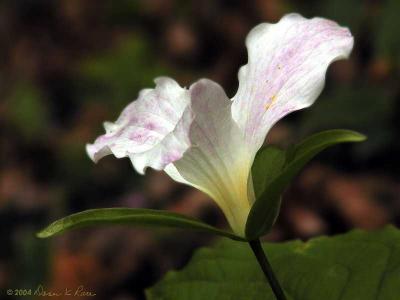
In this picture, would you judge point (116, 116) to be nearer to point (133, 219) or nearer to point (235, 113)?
point (235, 113)

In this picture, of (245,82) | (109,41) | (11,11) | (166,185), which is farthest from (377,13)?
(11,11)

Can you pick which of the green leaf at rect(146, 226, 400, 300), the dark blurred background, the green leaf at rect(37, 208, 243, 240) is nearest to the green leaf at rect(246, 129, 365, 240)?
the green leaf at rect(37, 208, 243, 240)

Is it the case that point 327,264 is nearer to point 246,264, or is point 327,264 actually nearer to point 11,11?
point 246,264

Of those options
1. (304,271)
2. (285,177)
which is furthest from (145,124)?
(304,271)

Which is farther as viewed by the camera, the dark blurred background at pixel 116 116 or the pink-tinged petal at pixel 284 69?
the dark blurred background at pixel 116 116

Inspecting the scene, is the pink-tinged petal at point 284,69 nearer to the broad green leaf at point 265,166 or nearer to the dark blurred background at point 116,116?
the broad green leaf at point 265,166

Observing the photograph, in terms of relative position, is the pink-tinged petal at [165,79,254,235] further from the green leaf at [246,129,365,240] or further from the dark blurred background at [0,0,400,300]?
the dark blurred background at [0,0,400,300]

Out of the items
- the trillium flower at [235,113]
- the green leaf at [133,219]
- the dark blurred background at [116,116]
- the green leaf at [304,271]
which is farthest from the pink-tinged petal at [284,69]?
the dark blurred background at [116,116]
